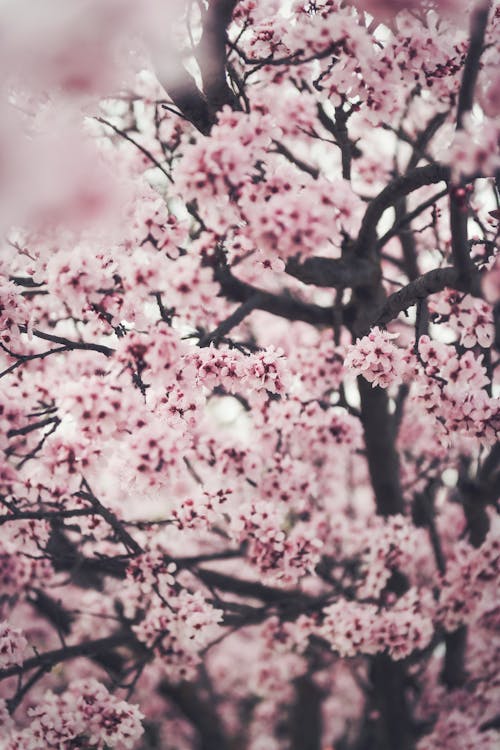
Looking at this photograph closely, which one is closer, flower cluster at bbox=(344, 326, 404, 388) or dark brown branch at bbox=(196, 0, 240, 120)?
dark brown branch at bbox=(196, 0, 240, 120)

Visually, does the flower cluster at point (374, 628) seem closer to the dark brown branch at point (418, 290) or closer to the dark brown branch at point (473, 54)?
the dark brown branch at point (418, 290)

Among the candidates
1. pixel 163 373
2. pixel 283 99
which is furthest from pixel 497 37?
pixel 163 373

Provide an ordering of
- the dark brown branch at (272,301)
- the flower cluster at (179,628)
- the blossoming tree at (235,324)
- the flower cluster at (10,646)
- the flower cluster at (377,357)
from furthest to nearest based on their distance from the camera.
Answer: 1. the dark brown branch at (272,301)
2. the flower cluster at (179,628)
3. the flower cluster at (10,646)
4. the flower cluster at (377,357)
5. the blossoming tree at (235,324)

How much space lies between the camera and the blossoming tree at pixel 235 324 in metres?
3.04

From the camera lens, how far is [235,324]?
4191 millimetres

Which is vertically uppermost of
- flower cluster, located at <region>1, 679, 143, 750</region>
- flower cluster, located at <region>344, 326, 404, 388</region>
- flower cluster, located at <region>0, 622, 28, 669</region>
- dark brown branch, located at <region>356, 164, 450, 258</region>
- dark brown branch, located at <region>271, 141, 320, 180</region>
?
dark brown branch, located at <region>271, 141, 320, 180</region>

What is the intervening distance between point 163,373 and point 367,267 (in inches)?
103

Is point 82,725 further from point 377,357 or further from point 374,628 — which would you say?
point 377,357

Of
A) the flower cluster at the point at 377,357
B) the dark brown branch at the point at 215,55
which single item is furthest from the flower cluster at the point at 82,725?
the dark brown branch at the point at 215,55

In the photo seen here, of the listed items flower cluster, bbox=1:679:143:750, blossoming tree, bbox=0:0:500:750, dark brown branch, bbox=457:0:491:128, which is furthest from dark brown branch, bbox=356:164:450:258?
flower cluster, bbox=1:679:143:750

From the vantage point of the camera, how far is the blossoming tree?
3039 mm

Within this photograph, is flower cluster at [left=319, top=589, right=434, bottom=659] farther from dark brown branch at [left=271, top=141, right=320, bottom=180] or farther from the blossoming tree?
dark brown branch at [left=271, top=141, right=320, bottom=180]

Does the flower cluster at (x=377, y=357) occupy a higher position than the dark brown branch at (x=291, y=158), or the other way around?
the dark brown branch at (x=291, y=158)

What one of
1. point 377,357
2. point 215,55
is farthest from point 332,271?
point 215,55
